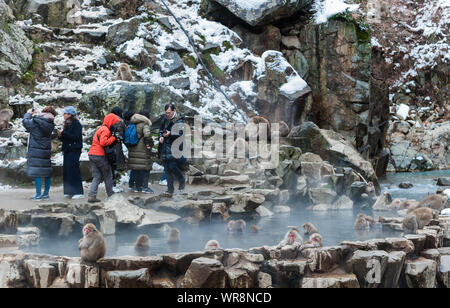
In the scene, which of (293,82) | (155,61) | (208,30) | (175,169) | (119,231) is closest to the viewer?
(119,231)

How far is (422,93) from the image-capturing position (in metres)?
31.3

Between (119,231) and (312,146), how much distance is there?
22.4 feet

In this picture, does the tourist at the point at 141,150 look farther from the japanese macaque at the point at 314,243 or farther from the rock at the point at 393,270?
the rock at the point at 393,270

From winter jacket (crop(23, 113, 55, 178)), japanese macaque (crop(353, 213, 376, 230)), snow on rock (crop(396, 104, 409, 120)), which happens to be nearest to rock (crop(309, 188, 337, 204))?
japanese macaque (crop(353, 213, 376, 230))

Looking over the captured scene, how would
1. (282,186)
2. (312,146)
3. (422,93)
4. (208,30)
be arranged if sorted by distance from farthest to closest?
(422,93) < (208,30) < (312,146) < (282,186)

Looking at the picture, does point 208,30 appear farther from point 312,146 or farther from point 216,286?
point 216,286

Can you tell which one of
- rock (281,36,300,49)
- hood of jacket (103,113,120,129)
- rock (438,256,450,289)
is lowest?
rock (438,256,450,289)

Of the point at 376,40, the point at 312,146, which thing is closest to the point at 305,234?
the point at 312,146

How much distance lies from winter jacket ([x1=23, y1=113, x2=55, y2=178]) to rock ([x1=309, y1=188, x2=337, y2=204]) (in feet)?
16.7

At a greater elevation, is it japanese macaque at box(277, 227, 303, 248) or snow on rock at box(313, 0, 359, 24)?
snow on rock at box(313, 0, 359, 24)

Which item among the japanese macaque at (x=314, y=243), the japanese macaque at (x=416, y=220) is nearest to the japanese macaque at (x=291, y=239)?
the japanese macaque at (x=314, y=243)

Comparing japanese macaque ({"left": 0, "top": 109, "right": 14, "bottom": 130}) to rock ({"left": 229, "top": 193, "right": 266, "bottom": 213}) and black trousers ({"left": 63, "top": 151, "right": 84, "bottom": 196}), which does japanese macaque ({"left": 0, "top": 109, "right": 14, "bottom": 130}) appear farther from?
rock ({"left": 229, "top": 193, "right": 266, "bottom": 213})

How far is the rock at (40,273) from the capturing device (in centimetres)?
446

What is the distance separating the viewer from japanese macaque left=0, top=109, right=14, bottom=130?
31.5ft
